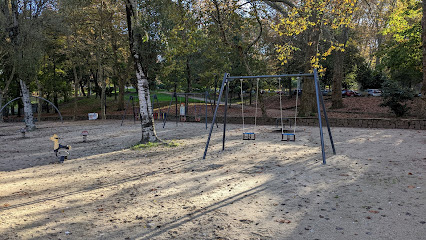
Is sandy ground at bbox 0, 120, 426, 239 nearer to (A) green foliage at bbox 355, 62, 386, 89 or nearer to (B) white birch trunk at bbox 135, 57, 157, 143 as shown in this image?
(B) white birch trunk at bbox 135, 57, 157, 143

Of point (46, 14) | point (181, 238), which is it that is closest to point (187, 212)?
point (181, 238)

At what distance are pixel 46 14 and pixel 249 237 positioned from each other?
2252 centimetres

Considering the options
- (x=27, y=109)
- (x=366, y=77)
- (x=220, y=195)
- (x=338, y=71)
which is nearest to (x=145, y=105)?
(x=220, y=195)

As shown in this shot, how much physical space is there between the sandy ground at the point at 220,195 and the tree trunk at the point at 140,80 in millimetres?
1497

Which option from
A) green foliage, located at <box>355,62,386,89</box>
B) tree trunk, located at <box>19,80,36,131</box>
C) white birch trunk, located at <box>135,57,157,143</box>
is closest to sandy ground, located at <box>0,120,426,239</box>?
white birch trunk, located at <box>135,57,157,143</box>

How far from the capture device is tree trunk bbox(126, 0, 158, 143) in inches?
419

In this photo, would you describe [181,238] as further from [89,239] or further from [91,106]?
[91,106]

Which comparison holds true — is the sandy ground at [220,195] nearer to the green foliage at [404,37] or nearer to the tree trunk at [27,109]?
the tree trunk at [27,109]

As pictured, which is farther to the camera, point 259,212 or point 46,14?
point 46,14

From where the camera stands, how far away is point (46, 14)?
69.5 ft

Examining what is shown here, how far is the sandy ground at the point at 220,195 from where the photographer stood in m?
3.98

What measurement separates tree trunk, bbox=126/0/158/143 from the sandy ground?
1497 millimetres

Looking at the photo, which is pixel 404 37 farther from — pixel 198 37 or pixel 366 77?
pixel 366 77

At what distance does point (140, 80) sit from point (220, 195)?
6.68m
